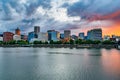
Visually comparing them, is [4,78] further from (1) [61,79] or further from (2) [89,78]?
(2) [89,78]

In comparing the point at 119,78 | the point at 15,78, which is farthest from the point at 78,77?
the point at 15,78

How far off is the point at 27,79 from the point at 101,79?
1037 cm

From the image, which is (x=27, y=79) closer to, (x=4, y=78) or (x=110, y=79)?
(x=4, y=78)

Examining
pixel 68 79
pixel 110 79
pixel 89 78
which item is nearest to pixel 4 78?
pixel 68 79

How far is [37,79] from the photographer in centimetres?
3016

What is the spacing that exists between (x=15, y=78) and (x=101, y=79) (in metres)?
12.1

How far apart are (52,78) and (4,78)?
683cm

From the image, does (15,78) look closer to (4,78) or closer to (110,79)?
(4,78)

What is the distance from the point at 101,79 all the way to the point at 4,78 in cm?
1373

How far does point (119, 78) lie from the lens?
30.5m

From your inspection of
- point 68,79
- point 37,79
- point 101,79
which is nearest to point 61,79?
point 68,79

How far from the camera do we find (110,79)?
30094 millimetres

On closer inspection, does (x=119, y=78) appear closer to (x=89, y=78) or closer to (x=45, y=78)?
(x=89, y=78)

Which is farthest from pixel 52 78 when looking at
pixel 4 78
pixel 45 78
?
pixel 4 78
